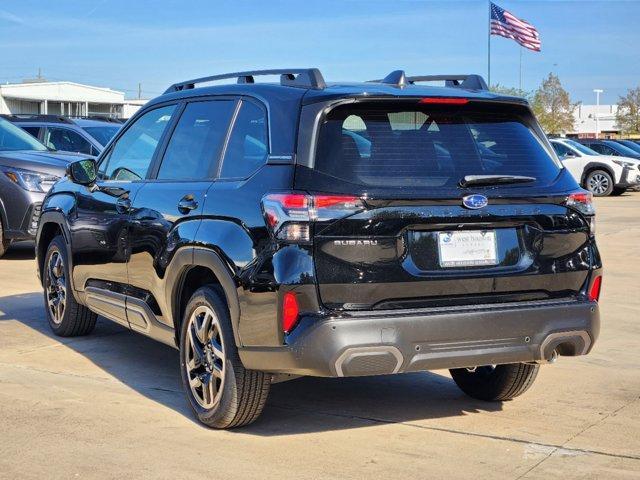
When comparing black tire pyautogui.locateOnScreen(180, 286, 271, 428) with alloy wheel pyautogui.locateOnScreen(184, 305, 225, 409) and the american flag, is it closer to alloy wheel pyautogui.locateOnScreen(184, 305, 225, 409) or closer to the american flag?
alloy wheel pyautogui.locateOnScreen(184, 305, 225, 409)

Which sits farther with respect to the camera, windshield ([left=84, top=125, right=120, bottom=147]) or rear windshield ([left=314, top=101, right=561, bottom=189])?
windshield ([left=84, top=125, right=120, bottom=147])

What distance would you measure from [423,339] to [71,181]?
12.4ft

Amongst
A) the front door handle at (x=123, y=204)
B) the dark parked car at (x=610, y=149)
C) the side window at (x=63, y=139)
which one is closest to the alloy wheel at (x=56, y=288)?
the front door handle at (x=123, y=204)

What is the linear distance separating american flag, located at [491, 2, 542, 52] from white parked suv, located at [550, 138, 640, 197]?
833cm

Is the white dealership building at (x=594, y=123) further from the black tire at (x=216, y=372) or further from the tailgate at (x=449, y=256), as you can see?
the black tire at (x=216, y=372)

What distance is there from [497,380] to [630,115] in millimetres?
101128

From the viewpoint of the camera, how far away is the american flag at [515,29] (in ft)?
120

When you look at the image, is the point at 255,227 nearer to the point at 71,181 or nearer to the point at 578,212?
the point at 578,212

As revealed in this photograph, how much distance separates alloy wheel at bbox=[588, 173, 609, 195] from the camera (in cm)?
2897

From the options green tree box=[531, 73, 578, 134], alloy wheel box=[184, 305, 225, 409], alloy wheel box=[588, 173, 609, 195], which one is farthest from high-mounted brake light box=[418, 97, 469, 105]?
green tree box=[531, 73, 578, 134]

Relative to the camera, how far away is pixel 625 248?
588 inches


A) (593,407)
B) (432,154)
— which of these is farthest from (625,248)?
(432,154)

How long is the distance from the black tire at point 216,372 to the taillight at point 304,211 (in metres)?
0.70

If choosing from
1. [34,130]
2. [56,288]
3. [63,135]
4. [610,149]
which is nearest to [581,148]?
[610,149]
